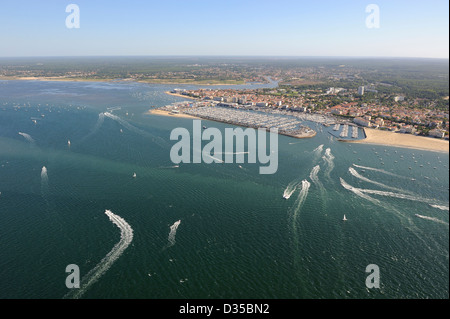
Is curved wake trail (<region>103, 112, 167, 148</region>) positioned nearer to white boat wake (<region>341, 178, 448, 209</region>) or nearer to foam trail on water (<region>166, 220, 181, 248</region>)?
foam trail on water (<region>166, 220, 181, 248</region>)

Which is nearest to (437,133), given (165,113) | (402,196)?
(402,196)

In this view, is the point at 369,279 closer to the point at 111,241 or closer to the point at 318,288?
the point at 318,288

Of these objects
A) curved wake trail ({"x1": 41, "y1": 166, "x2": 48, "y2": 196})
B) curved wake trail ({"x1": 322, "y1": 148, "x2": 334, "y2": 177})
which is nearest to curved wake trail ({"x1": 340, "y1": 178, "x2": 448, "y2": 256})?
curved wake trail ({"x1": 322, "y1": 148, "x2": 334, "y2": 177})

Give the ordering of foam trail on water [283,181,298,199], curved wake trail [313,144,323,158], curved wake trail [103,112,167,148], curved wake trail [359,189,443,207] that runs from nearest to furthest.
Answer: curved wake trail [359,189,443,207] < foam trail on water [283,181,298,199] < curved wake trail [313,144,323,158] < curved wake trail [103,112,167,148]

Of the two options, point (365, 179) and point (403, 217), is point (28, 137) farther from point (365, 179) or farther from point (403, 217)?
point (403, 217)

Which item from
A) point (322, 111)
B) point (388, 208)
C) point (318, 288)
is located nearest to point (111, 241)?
point (318, 288)
